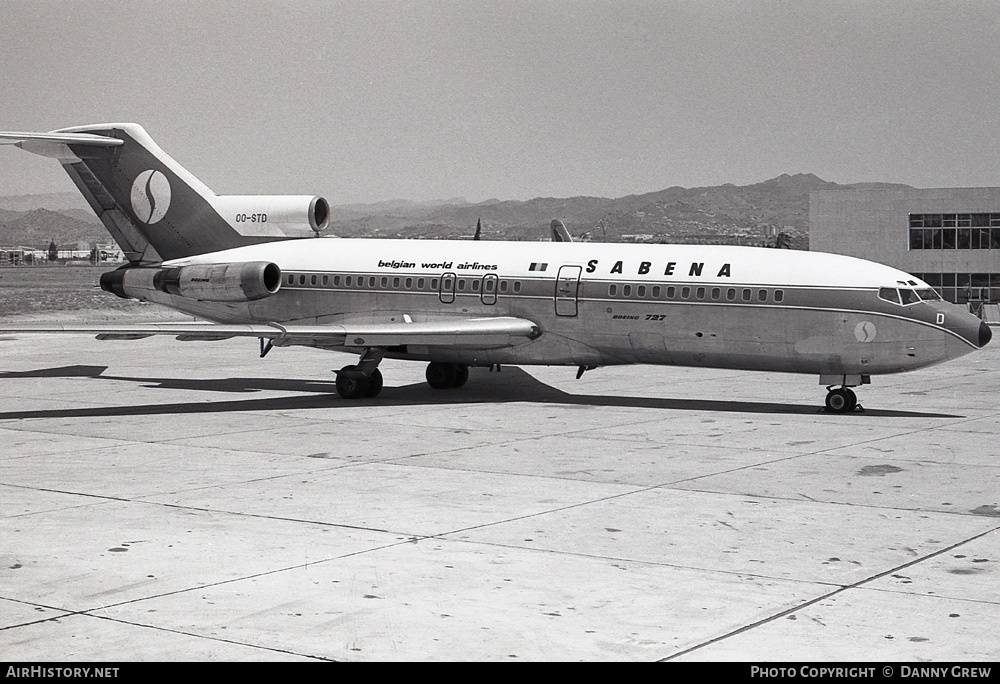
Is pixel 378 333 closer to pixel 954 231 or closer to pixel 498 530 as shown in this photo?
pixel 498 530

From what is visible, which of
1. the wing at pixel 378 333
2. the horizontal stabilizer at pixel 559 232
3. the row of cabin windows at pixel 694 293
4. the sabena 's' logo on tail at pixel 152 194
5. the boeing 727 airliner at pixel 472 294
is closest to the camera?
the boeing 727 airliner at pixel 472 294

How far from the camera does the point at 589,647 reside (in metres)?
8.80

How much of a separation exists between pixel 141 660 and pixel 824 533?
23.2ft

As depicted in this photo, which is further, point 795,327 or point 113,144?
point 113,144

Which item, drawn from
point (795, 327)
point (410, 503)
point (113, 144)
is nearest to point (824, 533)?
point (410, 503)

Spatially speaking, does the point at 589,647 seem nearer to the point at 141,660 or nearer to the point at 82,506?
the point at 141,660

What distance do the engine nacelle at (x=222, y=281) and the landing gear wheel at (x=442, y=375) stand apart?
12.1ft

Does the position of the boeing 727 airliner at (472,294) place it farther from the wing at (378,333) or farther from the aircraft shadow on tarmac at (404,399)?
the aircraft shadow on tarmac at (404,399)

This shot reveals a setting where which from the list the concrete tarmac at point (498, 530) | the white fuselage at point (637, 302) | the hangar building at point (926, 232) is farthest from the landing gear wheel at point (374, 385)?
the hangar building at point (926, 232)

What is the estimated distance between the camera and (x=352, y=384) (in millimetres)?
25062

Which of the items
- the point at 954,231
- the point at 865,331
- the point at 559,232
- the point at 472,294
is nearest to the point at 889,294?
the point at 865,331

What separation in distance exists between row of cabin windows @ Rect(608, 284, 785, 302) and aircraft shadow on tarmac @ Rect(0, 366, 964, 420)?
211cm

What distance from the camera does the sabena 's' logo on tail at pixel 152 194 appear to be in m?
28.5

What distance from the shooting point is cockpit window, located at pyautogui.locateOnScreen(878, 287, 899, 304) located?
22031 millimetres
